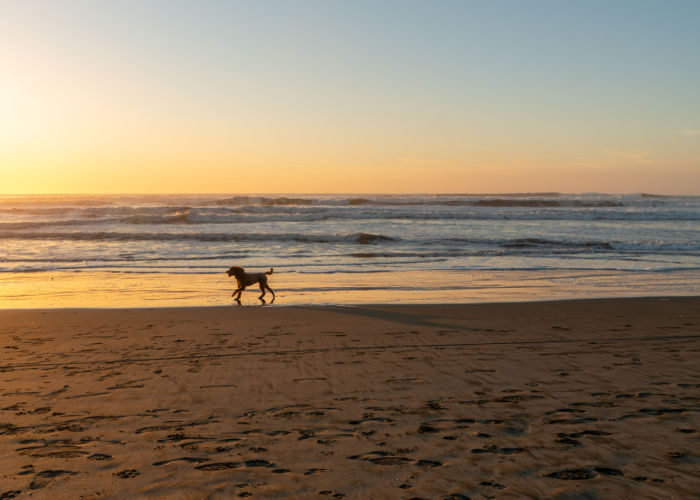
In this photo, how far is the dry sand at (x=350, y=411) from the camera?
3.68 metres

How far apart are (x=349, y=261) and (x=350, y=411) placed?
47.3 ft

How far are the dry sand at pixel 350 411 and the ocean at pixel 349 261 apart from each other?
3.89 m

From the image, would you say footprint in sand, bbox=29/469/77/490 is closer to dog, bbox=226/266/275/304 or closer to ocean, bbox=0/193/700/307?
ocean, bbox=0/193/700/307

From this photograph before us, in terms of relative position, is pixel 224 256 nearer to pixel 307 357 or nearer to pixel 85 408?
pixel 307 357

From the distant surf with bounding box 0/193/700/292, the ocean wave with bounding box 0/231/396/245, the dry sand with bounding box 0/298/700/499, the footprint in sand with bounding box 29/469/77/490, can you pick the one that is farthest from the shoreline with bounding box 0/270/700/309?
the ocean wave with bounding box 0/231/396/245

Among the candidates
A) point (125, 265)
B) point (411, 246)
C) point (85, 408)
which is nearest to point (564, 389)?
point (85, 408)

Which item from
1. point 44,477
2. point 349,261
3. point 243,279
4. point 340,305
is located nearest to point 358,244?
point 349,261

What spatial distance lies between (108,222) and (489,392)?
3653 centimetres

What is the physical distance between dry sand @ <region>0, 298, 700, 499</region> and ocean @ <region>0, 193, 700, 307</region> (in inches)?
153

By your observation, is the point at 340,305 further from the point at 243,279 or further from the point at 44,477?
the point at 44,477

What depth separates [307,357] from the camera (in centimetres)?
715

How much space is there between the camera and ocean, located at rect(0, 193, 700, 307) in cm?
1312

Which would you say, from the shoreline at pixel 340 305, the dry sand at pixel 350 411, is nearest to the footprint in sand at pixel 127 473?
the dry sand at pixel 350 411

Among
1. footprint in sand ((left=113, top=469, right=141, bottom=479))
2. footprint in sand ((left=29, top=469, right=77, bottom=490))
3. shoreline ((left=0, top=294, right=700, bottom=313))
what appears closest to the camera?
footprint in sand ((left=29, top=469, right=77, bottom=490))
